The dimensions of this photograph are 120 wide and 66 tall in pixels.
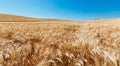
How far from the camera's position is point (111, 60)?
4.41 m

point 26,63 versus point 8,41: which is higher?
point 8,41

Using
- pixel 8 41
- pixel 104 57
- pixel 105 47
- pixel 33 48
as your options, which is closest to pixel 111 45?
pixel 105 47

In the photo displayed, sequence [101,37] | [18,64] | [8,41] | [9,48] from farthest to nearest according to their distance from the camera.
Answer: [101,37] < [8,41] < [9,48] < [18,64]

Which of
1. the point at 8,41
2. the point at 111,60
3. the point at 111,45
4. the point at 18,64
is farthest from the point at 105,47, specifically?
the point at 8,41

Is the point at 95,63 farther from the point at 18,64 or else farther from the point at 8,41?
the point at 8,41

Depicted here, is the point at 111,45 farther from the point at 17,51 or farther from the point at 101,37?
the point at 17,51

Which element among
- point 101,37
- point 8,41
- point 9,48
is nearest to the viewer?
point 9,48

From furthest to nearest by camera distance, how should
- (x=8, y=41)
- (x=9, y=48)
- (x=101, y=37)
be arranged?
(x=101, y=37) < (x=8, y=41) < (x=9, y=48)

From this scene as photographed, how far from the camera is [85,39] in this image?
536cm

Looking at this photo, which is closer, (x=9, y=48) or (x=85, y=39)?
(x=9, y=48)

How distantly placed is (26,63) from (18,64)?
195 millimetres

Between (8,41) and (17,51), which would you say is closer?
(17,51)

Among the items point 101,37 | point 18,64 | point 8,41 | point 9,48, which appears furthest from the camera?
point 101,37

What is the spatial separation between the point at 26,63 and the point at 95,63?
168cm
